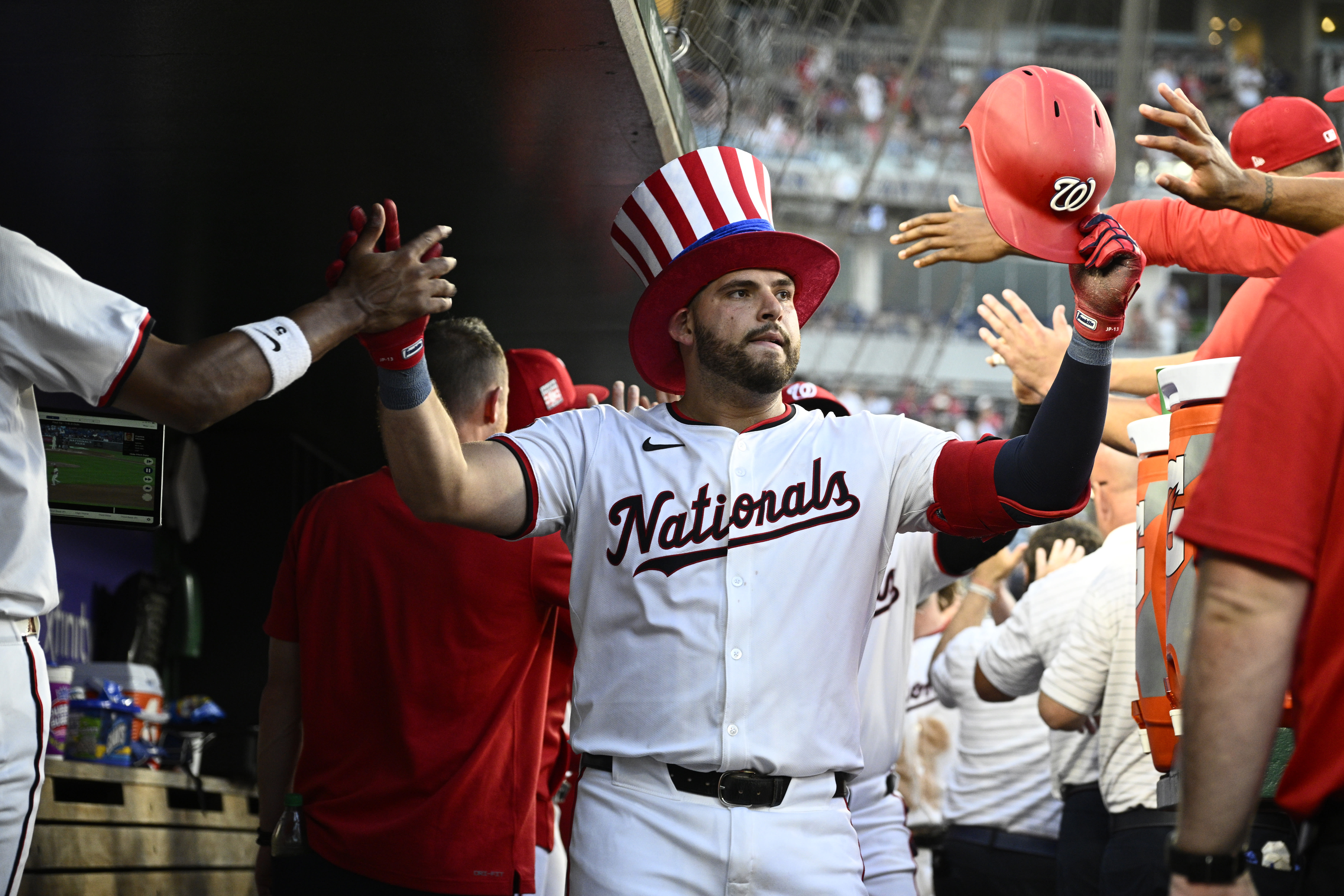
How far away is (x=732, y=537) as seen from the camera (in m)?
2.58

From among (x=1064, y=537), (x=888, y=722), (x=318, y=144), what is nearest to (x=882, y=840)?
(x=888, y=722)

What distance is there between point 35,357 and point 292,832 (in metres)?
1.65

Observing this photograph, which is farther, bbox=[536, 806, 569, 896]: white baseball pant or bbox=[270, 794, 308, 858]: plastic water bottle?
bbox=[536, 806, 569, 896]: white baseball pant

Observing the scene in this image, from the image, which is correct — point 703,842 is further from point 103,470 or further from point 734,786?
point 103,470

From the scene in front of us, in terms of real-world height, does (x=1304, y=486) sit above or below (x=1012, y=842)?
above

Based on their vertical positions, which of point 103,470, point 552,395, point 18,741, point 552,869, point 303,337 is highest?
point 552,395

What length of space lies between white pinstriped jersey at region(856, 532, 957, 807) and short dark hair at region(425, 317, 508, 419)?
4.11 ft

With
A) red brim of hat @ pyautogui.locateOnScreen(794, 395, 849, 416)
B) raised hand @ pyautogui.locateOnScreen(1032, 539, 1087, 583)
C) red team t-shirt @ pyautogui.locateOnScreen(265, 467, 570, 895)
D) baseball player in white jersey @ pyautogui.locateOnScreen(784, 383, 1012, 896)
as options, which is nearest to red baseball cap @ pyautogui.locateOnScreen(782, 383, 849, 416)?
red brim of hat @ pyautogui.locateOnScreen(794, 395, 849, 416)

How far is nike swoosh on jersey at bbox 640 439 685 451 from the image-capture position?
275 centimetres

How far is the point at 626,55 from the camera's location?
3.01 meters

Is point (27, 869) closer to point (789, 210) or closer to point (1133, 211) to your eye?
point (1133, 211)

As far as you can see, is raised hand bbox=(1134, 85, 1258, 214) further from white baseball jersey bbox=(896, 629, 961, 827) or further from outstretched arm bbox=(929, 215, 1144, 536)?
white baseball jersey bbox=(896, 629, 961, 827)

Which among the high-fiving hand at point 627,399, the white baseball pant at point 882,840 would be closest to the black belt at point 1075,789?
the white baseball pant at point 882,840

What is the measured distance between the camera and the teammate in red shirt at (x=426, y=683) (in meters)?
3.29
